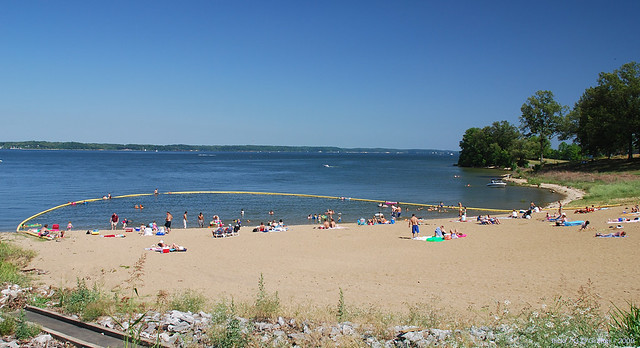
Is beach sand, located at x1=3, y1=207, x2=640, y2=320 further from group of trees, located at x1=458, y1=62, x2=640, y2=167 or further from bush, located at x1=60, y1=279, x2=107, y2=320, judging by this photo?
group of trees, located at x1=458, y1=62, x2=640, y2=167

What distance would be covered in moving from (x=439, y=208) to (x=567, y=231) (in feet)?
58.2

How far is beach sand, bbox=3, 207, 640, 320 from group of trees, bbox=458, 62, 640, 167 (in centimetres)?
4499

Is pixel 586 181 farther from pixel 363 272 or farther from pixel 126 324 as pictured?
pixel 126 324

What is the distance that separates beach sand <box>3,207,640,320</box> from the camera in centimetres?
1369

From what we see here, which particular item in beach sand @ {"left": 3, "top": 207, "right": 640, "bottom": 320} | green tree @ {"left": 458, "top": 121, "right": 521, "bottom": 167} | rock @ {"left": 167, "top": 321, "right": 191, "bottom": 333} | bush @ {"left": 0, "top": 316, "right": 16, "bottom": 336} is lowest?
beach sand @ {"left": 3, "top": 207, "right": 640, "bottom": 320}

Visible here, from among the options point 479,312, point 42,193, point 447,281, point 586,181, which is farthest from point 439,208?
point 42,193

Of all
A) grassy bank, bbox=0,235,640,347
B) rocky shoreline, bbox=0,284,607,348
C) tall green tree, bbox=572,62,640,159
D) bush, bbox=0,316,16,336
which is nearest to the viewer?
grassy bank, bbox=0,235,640,347

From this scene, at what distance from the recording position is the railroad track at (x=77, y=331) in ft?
25.5

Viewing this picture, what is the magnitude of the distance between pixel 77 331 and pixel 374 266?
11928 millimetres

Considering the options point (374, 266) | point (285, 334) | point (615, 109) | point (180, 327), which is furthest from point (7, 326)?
point (615, 109)

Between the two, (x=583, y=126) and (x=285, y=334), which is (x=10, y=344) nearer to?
(x=285, y=334)

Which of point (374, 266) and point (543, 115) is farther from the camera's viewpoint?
point (543, 115)

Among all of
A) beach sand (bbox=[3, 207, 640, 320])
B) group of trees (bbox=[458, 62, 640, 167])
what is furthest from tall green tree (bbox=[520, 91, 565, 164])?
beach sand (bbox=[3, 207, 640, 320])

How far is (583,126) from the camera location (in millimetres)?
71188
